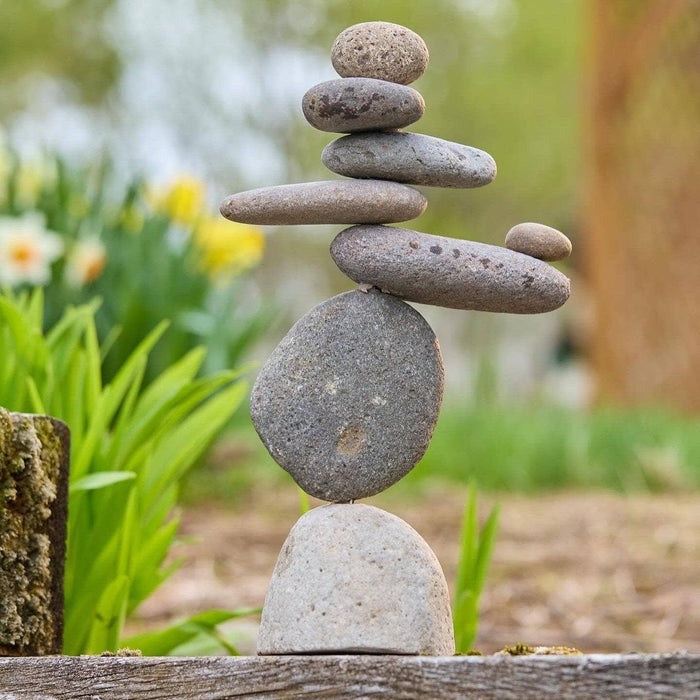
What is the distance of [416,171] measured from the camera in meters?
1.39

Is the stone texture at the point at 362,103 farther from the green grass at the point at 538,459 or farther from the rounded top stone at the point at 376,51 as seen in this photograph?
the green grass at the point at 538,459

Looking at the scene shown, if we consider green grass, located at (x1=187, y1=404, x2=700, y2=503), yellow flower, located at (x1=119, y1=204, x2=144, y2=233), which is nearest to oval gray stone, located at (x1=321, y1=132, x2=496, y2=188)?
yellow flower, located at (x1=119, y1=204, x2=144, y2=233)

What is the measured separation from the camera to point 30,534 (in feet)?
4.76

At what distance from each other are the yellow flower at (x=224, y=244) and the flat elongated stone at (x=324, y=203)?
3224 mm

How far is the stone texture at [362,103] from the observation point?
135 cm

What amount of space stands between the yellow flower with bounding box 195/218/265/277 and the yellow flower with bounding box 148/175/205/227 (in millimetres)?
81

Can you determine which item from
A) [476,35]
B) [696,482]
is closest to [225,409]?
[696,482]

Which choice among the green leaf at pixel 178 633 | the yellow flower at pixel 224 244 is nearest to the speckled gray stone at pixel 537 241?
the green leaf at pixel 178 633

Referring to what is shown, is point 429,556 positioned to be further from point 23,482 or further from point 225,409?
point 225,409

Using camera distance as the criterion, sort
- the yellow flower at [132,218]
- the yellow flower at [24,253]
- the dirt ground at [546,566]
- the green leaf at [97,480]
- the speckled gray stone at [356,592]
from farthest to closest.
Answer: the yellow flower at [132,218] < the yellow flower at [24,253] < the dirt ground at [546,566] < the green leaf at [97,480] < the speckled gray stone at [356,592]

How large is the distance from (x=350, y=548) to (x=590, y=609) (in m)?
1.76

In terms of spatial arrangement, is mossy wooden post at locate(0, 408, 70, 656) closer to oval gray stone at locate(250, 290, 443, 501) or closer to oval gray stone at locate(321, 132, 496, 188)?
oval gray stone at locate(250, 290, 443, 501)

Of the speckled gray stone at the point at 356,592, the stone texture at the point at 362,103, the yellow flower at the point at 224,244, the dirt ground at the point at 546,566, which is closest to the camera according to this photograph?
the speckled gray stone at the point at 356,592

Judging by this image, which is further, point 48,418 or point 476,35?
point 476,35
